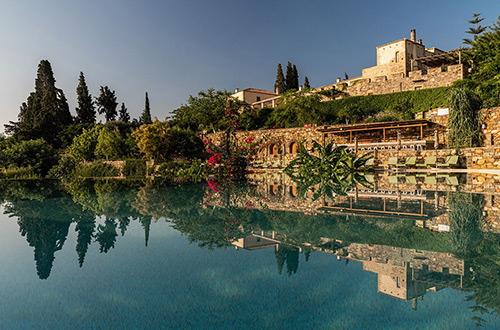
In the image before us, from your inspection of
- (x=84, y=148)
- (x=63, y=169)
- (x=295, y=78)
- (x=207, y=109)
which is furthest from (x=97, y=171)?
(x=295, y=78)

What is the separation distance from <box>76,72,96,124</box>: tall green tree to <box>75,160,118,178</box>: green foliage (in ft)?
93.0

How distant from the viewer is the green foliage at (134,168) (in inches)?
814

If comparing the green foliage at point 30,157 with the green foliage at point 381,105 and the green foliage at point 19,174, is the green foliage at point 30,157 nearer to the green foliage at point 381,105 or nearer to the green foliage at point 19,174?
the green foliage at point 19,174

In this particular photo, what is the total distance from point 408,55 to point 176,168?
3433 cm

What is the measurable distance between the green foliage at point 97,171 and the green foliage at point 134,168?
852mm

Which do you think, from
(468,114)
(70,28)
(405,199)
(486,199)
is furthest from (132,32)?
(468,114)

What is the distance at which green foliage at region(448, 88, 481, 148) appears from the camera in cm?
1766

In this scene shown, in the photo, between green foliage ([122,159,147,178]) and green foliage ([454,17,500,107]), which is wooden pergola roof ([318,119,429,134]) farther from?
green foliage ([122,159,147,178])

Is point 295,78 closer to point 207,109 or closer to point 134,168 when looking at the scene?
point 207,109

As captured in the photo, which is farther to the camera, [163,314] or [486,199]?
[486,199]

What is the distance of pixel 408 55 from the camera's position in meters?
38.8

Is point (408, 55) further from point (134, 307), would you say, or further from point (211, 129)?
point (134, 307)

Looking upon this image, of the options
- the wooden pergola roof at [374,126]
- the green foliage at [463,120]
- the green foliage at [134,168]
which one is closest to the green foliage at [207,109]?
the green foliage at [134,168]

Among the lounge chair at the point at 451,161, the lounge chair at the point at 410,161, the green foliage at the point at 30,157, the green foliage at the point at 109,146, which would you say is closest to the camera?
the lounge chair at the point at 451,161
